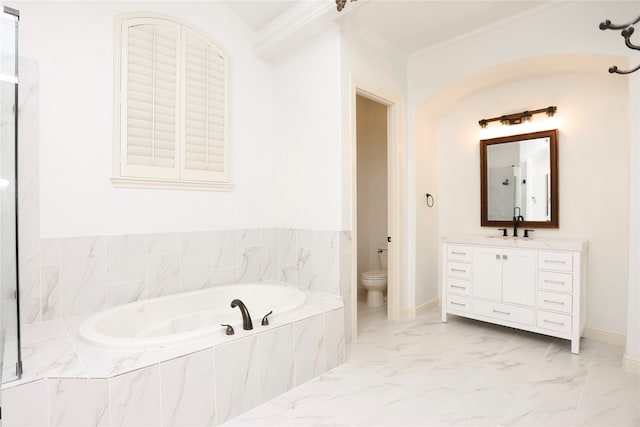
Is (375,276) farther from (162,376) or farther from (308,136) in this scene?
(162,376)

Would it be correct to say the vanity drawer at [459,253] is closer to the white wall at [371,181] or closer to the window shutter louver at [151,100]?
the white wall at [371,181]

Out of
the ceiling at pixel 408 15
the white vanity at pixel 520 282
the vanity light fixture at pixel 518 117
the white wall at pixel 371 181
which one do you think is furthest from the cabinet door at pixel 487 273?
the ceiling at pixel 408 15

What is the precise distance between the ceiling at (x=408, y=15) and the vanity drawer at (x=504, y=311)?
2.53 metres

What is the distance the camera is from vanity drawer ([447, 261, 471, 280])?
3102 mm

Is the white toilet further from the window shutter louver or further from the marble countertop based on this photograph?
the window shutter louver

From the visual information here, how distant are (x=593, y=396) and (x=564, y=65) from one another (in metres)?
2.59

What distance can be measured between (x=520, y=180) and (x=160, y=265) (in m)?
3.43

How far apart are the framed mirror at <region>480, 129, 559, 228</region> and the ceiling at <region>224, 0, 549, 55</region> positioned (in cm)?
115

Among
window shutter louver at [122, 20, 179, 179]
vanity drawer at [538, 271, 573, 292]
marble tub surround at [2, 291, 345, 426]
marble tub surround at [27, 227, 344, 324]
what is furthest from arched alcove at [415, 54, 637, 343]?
window shutter louver at [122, 20, 179, 179]

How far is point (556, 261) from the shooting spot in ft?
8.50

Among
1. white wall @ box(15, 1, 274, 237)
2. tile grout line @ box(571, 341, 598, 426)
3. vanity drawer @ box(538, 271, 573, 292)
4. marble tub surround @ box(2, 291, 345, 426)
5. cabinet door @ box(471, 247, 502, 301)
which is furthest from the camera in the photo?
cabinet door @ box(471, 247, 502, 301)

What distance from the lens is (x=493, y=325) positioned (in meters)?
3.19

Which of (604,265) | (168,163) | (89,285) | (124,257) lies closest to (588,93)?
(604,265)

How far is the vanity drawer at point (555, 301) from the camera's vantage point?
8.30 feet
